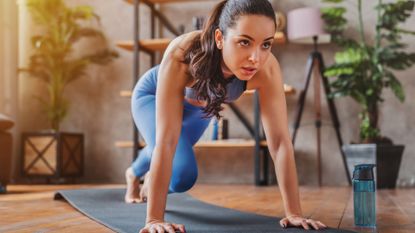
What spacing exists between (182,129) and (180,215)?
325 mm

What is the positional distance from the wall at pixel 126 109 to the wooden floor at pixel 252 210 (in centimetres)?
Answer: 99

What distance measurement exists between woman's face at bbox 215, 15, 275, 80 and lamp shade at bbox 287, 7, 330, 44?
2.38m

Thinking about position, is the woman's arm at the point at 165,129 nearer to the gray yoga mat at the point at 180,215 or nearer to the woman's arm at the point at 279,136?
the gray yoga mat at the point at 180,215

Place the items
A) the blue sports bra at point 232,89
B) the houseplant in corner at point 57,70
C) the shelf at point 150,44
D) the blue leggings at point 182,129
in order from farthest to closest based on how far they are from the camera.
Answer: the houseplant in corner at point 57,70 → the shelf at point 150,44 → the blue leggings at point 182,129 → the blue sports bra at point 232,89

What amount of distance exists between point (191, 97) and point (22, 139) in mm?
2886

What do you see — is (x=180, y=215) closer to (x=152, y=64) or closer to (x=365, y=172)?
(x=365, y=172)

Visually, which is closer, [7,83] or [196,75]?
[196,75]

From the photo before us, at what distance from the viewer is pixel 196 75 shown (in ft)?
5.03

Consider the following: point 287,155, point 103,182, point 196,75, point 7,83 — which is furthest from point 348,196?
point 7,83

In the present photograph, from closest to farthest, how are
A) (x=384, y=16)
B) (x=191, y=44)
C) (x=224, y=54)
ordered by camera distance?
1. (x=224, y=54)
2. (x=191, y=44)
3. (x=384, y=16)

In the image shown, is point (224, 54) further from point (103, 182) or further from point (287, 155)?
point (103, 182)

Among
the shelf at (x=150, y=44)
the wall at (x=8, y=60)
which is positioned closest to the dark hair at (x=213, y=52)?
the shelf at (x=150, y=44)

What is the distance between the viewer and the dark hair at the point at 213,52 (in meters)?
1.40

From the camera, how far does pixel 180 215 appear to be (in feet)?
6.46
